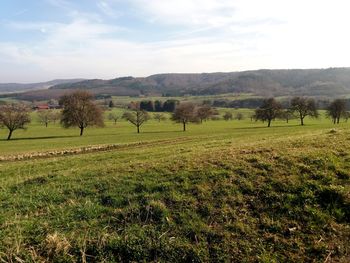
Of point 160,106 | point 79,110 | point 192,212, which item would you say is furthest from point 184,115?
point 192,212

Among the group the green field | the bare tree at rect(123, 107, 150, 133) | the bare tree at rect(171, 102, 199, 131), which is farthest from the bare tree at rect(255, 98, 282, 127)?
the green field

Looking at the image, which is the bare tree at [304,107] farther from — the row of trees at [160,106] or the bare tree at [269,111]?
the row of trees at [160,106]

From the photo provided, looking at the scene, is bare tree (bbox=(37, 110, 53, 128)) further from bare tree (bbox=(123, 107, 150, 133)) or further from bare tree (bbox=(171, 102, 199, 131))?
bare tree (bbox=(171, 102, 199, 131))

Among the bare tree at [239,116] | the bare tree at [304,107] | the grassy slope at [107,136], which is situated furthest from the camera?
the bare tree at [239,116]

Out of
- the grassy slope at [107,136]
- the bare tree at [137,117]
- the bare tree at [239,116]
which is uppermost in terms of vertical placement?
the bare tree at [137,117]

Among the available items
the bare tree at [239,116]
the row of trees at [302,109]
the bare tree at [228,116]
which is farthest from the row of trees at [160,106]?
the row of trees at [302,109]

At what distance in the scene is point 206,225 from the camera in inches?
292

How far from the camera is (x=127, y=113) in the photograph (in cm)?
9700

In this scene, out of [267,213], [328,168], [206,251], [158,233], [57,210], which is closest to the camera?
[206,251]

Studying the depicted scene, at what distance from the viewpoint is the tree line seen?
262 feet

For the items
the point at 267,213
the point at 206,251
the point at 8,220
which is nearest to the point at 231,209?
the point at 267,213

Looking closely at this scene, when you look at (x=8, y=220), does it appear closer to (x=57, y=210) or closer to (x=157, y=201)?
(x=57, y=210)

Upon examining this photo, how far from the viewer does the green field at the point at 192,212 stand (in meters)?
6.80

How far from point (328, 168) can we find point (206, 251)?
16.0 ft
